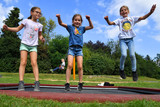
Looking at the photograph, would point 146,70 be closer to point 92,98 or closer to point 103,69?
point 103,69

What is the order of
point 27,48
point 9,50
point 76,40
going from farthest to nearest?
point 9,50, point 76,40, point 27,48

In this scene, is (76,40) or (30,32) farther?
(76,40)

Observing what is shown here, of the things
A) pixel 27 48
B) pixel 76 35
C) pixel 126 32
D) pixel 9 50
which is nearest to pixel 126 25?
pixel 126 32

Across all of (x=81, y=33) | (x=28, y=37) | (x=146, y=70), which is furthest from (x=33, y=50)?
(x=146, y=70)

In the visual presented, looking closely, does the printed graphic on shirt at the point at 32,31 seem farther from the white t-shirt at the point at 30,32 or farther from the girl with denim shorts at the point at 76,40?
the girl with denim shorts at the point at 76,40

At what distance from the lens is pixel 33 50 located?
2693mm

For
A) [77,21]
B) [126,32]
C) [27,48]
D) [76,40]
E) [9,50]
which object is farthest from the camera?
[9,50]

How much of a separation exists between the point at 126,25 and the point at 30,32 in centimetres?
253

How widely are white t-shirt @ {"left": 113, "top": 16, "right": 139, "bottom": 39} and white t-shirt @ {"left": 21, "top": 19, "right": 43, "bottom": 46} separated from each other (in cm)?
223

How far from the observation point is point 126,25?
13.1ft

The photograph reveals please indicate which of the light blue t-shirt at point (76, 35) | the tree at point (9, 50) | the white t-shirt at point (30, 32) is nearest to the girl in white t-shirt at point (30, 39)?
the white t-shirt at point (30, 32)

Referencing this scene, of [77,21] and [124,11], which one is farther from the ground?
[124,11]

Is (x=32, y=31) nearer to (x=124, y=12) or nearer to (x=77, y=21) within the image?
(x=77, y=21)

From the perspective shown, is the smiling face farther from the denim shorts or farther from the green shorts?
the green shorts
